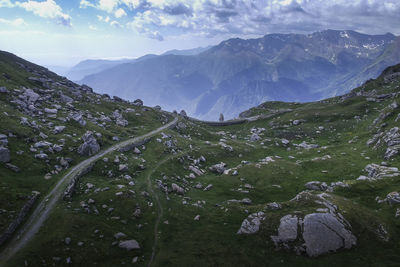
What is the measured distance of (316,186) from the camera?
57.8m

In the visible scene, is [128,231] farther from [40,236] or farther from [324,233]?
[324,233]

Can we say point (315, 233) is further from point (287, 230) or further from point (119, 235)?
point (119, 235)

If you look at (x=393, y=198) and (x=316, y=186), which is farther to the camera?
(x=316, y=186)

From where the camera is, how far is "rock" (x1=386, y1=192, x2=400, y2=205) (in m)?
41.7

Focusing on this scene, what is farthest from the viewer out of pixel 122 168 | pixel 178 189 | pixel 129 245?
pixel 122 168

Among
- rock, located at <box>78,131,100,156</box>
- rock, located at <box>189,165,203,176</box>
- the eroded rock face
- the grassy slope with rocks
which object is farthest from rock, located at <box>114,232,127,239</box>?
rock, located at <box>189,165,203,176</box>

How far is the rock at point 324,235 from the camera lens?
32562 millimetres

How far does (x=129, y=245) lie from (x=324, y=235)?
2836cm

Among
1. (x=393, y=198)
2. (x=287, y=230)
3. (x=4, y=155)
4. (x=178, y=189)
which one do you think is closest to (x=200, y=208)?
(x=178, y=189)

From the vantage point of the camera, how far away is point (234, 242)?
3581cm

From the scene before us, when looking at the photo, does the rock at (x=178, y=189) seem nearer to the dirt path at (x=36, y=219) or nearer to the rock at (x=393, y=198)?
the dirt path at (x=36, y=219)

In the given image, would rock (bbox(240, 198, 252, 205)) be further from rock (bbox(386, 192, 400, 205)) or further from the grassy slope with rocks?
rock (bbox(386, 192, 400, 205))

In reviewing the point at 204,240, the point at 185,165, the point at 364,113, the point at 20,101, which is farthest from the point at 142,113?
the point at 364,113

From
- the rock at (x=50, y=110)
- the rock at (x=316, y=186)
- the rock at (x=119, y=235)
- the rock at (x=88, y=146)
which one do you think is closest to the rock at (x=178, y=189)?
the rock at (x=119, y=235)
